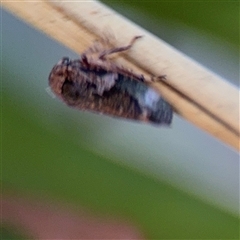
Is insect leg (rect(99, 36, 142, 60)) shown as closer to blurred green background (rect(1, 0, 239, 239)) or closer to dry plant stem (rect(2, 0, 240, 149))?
dry plant stem (rect(2, 0, 240, 149))

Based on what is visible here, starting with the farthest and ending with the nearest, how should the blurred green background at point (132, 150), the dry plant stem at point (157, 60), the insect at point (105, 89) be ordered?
1. the blurred green background at point (132, 150)
2. the insect at point (105, 89)
3. the dry plant stem at point (157, 60)

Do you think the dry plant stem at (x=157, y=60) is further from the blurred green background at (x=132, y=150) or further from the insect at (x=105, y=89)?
the blurred green background at (x=132, y=150)

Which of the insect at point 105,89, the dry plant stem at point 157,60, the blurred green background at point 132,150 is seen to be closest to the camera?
the dry plant stem at point 157,60

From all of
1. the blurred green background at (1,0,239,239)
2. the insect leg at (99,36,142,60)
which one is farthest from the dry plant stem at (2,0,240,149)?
the blurred green background at (1,0,239,239)

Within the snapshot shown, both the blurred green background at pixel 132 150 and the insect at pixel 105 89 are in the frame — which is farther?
the blurred green background at pixel 132 150

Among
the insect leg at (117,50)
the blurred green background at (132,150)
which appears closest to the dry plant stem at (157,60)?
the insect leg at (117,50)

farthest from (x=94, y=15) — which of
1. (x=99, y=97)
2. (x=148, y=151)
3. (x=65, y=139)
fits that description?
(x=148, y=151)
